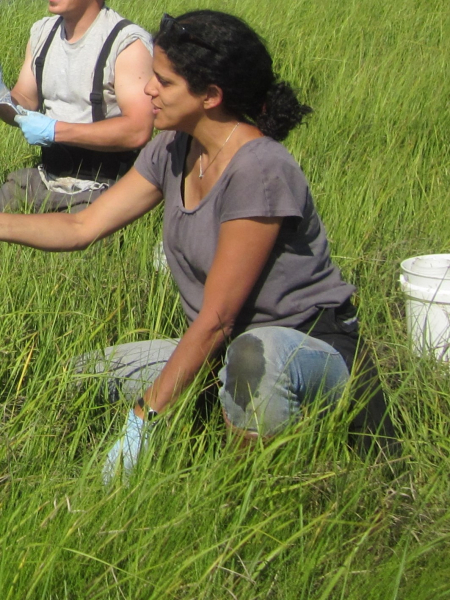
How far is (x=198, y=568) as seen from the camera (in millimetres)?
1450

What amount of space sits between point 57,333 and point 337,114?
2.19 meters

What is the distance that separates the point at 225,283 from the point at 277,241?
0.18m

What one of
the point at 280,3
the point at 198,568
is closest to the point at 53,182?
the point at 198,568

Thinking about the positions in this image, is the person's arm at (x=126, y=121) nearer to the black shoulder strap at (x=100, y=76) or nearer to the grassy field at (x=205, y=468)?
the black shoulder strap at (x=100, y=76)

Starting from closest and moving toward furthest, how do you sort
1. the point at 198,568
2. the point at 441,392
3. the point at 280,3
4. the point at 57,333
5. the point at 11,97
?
1. the point at 198,568
2. the point at 441,392
3. the point at 57,333
4. the point at 11,97
5. the point at 280,3

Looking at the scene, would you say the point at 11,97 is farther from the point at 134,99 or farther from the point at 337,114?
the point at 337,114

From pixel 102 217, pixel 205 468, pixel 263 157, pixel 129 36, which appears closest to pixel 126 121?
pixel 129 36

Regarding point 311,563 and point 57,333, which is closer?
point 311,563

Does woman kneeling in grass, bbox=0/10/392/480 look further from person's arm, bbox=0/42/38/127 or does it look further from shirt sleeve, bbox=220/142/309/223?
person's arm, bbox=0/42/38/127

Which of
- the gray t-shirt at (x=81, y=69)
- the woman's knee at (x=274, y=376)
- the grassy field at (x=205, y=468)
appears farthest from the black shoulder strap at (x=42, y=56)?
the woman's knee at (x=274, y=376)

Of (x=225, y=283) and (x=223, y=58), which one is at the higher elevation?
(x=223, y=58)

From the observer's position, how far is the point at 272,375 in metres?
1.92

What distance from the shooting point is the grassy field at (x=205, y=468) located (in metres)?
1.44

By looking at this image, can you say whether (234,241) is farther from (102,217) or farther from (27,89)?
(27,89)
